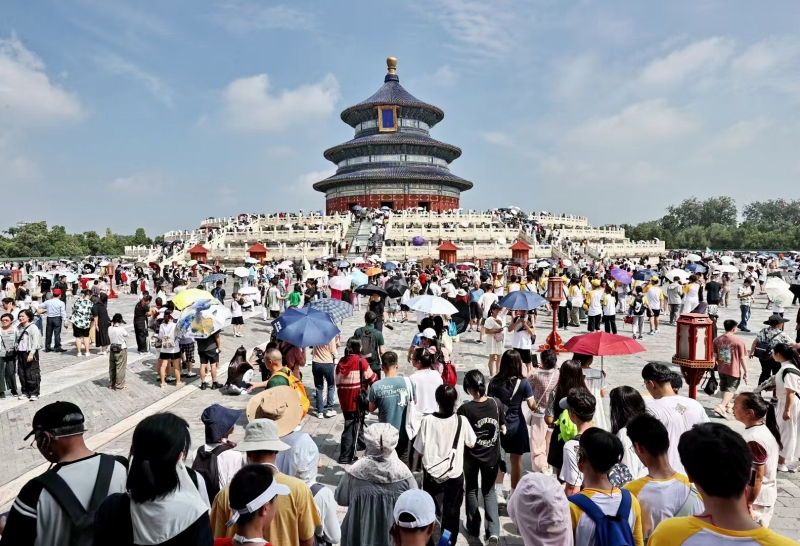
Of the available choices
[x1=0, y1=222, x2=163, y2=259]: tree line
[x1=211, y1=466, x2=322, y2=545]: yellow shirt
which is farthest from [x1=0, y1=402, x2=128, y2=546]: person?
[x1=0, y1=222, x2=163, y2=259]: tree line

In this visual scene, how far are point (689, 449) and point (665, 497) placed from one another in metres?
0.86

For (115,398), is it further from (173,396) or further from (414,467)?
(414,467)

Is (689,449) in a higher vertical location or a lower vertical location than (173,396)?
higher

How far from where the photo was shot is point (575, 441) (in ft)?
13.3

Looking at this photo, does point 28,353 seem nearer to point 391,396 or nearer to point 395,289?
point 391,396

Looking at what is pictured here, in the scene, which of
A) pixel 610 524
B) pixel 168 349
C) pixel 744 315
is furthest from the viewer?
pixel 744 315

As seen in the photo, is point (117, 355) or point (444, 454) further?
point (117, 355)

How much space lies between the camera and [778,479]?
6.14 metres

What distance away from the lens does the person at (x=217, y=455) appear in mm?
3785

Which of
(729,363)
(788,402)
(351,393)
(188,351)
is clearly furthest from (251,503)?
(188,351)

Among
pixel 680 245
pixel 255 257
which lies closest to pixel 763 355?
pixel 255 257

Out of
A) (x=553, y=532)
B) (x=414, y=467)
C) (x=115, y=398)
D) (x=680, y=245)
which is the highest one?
(x=680, y=245)

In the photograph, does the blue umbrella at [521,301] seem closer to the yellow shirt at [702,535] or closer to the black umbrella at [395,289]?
the black umbrella at [395,289]

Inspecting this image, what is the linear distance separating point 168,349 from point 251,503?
870 centimetres
